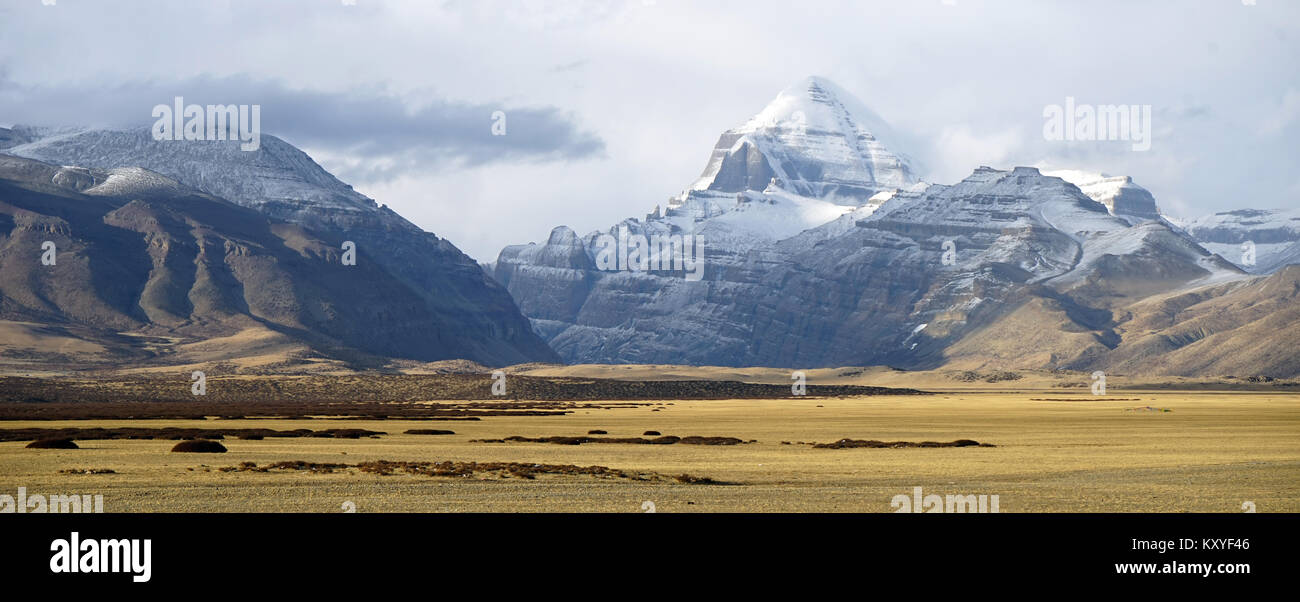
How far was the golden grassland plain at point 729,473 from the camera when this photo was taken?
43.2 m

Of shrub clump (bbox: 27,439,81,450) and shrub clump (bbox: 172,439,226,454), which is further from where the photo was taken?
shrub clump (bbox: 27,439,81,450)

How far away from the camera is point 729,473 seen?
5928cm

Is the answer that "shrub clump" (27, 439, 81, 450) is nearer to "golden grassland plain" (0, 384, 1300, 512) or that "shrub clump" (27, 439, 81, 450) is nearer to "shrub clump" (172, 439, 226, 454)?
"golden grassland plain" (0, 384, 1300, 512)

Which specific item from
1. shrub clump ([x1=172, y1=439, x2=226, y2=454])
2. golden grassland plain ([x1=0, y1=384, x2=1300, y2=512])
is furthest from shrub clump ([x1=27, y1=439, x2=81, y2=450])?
shrub clump ([x1=172, y1=439, x2=226, y2=454])

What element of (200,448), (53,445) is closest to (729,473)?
(200,448)

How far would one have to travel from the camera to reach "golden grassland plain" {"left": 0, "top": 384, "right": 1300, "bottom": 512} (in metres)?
43.2

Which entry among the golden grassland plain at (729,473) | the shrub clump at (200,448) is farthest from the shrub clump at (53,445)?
the shrub clump at (200,448)

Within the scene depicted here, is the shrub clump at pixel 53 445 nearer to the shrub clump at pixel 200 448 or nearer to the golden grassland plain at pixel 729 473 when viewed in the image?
the golden grassland plain at pixel 729 473

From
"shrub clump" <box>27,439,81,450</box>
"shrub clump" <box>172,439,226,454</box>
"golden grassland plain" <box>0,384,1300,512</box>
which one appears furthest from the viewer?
"shrub clump" <box>27,439,81,450</box>

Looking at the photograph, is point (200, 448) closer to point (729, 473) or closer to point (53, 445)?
point (53, 445)
